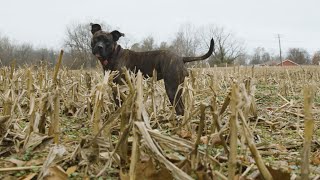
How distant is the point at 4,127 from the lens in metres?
2.65

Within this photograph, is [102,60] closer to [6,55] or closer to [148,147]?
[148,147]

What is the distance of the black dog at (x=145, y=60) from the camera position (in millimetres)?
6293

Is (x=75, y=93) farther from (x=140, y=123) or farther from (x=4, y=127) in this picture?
(x=140, y=123)

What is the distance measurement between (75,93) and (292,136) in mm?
3249

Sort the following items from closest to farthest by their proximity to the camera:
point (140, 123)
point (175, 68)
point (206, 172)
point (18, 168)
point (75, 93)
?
point (140, 123) < point (206, 172) < point (18, 168) < point (75, 93) < point (175, 68)

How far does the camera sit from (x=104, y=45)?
21.9 feet

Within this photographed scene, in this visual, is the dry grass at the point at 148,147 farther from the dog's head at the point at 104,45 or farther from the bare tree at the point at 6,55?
the bare tree at the point at 6,55

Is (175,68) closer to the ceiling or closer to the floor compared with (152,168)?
closer to the ceiling

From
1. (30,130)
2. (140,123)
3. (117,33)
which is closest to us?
(140,123)

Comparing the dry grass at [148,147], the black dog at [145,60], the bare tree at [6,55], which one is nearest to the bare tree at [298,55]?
the bare tree at [6,55]

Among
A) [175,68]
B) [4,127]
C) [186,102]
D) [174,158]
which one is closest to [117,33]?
[175,68]

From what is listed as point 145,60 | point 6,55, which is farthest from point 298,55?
point 145,60

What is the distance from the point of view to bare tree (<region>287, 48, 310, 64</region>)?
7856 centimetres

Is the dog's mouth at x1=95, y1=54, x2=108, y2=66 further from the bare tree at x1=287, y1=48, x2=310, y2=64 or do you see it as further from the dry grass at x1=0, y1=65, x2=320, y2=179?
the bare tree at x1=287, y1=48, x2=310, y2=64
